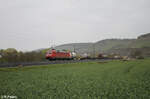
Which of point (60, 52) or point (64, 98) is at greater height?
point (60, 52)

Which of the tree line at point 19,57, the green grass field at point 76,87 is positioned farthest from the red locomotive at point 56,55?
the green grass field at point 76,87

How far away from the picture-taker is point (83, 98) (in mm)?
8805

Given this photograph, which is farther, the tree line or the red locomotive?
the tree line

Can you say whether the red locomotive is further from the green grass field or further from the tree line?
the green grass field

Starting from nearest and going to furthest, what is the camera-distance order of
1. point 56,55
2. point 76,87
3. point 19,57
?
point 76,87 → point 56,55 → point 19,57

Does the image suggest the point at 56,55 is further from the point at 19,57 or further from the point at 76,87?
the point at 76,87

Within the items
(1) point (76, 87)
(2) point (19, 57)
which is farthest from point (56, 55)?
(1) point (76, 87)

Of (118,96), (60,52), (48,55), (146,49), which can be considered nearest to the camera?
(118,96)

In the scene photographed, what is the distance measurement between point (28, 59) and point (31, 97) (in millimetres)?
43841

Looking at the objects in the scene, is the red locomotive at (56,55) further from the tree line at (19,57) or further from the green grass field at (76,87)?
the green grass field at (76,87)

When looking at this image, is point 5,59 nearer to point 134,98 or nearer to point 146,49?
point 134,98

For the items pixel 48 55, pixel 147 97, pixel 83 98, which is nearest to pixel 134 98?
pixel 147 97

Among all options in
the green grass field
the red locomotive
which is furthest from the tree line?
the green grass field

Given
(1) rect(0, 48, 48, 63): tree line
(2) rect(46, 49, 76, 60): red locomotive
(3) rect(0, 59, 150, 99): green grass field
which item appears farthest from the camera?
(1) rect(0, 48, 48, 63): tree line
